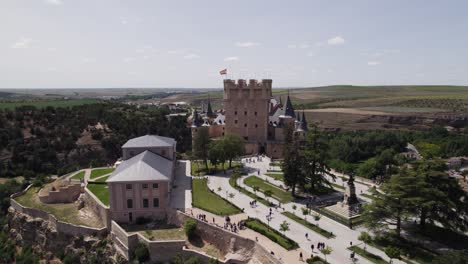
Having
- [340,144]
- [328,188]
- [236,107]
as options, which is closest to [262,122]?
[236,107]

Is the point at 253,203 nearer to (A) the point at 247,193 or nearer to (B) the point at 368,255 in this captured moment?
(A) the point at 247,193

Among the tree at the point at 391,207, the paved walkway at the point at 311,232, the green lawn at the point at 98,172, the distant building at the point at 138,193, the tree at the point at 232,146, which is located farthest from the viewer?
the green lawn at the point at 98,172

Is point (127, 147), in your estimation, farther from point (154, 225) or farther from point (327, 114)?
point (327, 114)

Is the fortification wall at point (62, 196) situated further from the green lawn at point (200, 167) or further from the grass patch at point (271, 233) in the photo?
the grass patch at point (271, 233)

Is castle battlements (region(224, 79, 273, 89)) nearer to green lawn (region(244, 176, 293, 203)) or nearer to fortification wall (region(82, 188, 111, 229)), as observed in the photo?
green lawn (region(244, 176, 293, 203))

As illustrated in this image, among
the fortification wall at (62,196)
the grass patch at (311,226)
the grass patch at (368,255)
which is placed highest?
the grass patch at (311,226)

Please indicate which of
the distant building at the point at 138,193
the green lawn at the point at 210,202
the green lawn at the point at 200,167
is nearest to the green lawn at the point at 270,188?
the green lawn at the point at 210,202
